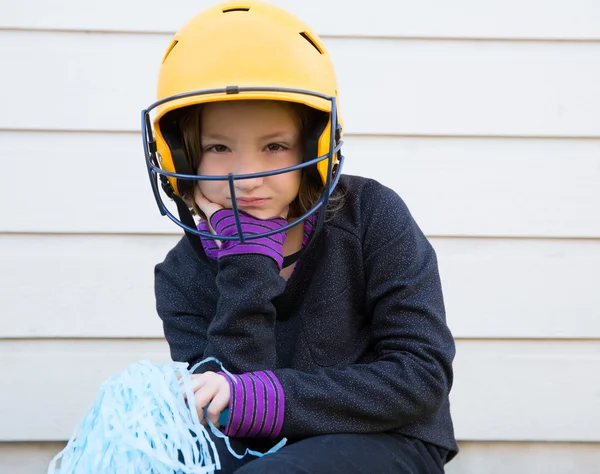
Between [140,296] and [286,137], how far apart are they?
0.99 meters

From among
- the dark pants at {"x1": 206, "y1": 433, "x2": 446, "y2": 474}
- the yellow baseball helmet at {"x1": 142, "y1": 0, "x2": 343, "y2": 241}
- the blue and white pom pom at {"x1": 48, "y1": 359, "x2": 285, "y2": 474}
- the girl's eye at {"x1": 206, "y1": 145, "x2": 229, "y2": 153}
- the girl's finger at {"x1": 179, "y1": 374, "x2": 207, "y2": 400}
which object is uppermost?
the yellow baseball helmet at {"x1": 142, "y1": 0, "x2": 343, "y2": 241}

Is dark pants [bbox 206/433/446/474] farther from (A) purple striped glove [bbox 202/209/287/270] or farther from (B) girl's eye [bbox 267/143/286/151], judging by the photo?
(B) girl's eye [bbox 267/143/286/151]

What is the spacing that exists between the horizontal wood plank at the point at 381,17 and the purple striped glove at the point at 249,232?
90cm

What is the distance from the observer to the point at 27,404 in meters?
2.41

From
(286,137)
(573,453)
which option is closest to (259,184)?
(286,137)

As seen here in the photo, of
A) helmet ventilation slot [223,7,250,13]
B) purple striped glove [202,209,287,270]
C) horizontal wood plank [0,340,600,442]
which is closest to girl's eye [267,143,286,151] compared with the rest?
purple striped glove [202,209,287,270]

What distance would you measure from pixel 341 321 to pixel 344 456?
0.32 metres

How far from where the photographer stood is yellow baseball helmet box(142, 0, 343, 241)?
1.47 metres

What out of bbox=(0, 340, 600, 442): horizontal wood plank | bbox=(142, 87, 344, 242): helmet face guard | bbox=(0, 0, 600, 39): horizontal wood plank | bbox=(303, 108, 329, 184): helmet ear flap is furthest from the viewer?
bbox=(0, 340, 600, 442): horizontal wood plank

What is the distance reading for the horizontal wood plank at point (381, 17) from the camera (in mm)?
2248

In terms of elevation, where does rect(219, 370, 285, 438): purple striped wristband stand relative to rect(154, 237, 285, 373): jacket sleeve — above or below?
below

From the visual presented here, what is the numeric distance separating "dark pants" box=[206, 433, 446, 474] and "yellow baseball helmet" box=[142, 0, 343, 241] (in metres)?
0.43

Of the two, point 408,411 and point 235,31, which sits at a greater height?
point 235,31

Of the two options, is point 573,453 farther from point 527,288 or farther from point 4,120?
point 4,120
